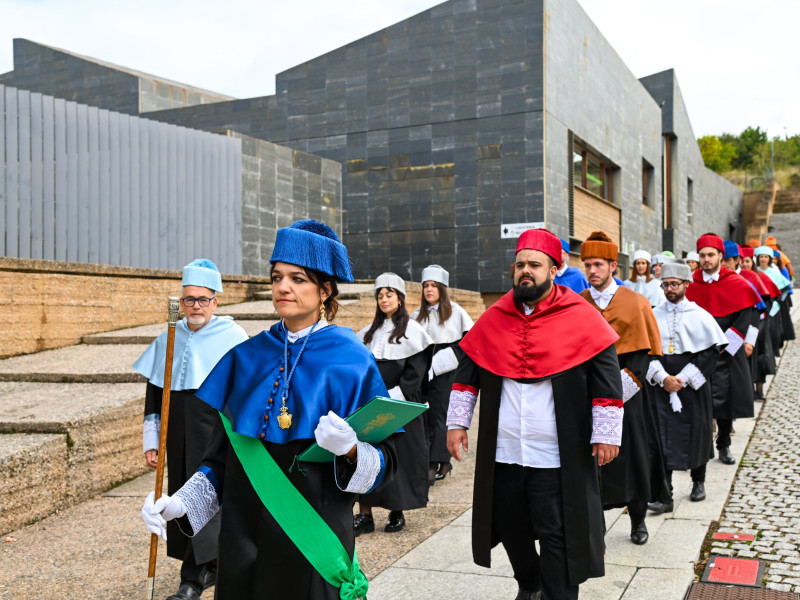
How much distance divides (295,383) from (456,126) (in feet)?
52.9

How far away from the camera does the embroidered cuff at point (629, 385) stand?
210 inches

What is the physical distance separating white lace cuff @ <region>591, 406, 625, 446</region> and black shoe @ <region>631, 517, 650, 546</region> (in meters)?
1.83

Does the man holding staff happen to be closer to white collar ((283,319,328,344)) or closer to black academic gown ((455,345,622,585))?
black academic gown ((455,345,622,585))

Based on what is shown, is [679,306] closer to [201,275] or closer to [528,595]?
[528,595]

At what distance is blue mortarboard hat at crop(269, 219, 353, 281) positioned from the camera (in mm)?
2857

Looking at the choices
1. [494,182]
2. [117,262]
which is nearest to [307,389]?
[117,262]

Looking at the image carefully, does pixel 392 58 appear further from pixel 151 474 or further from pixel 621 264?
pixel 151 474

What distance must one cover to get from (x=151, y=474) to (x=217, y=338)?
9.91 feet

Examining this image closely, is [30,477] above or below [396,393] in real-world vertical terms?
below

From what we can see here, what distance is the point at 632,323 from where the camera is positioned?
5512 mm

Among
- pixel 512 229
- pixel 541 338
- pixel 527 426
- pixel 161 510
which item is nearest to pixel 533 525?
pixel 527 426

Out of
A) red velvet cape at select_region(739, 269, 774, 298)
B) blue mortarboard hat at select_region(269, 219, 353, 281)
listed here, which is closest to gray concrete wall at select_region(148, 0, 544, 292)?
red velvet cape at select_region(739, 269, 774, 298)

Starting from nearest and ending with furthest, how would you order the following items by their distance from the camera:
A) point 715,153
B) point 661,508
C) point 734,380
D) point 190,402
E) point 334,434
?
point 334,434 < point 190,402 < point 661,508 < point 734,380 < point 715,153

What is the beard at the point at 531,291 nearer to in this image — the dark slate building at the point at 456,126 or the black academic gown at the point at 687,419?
the black academic gown at the point at 687,419
